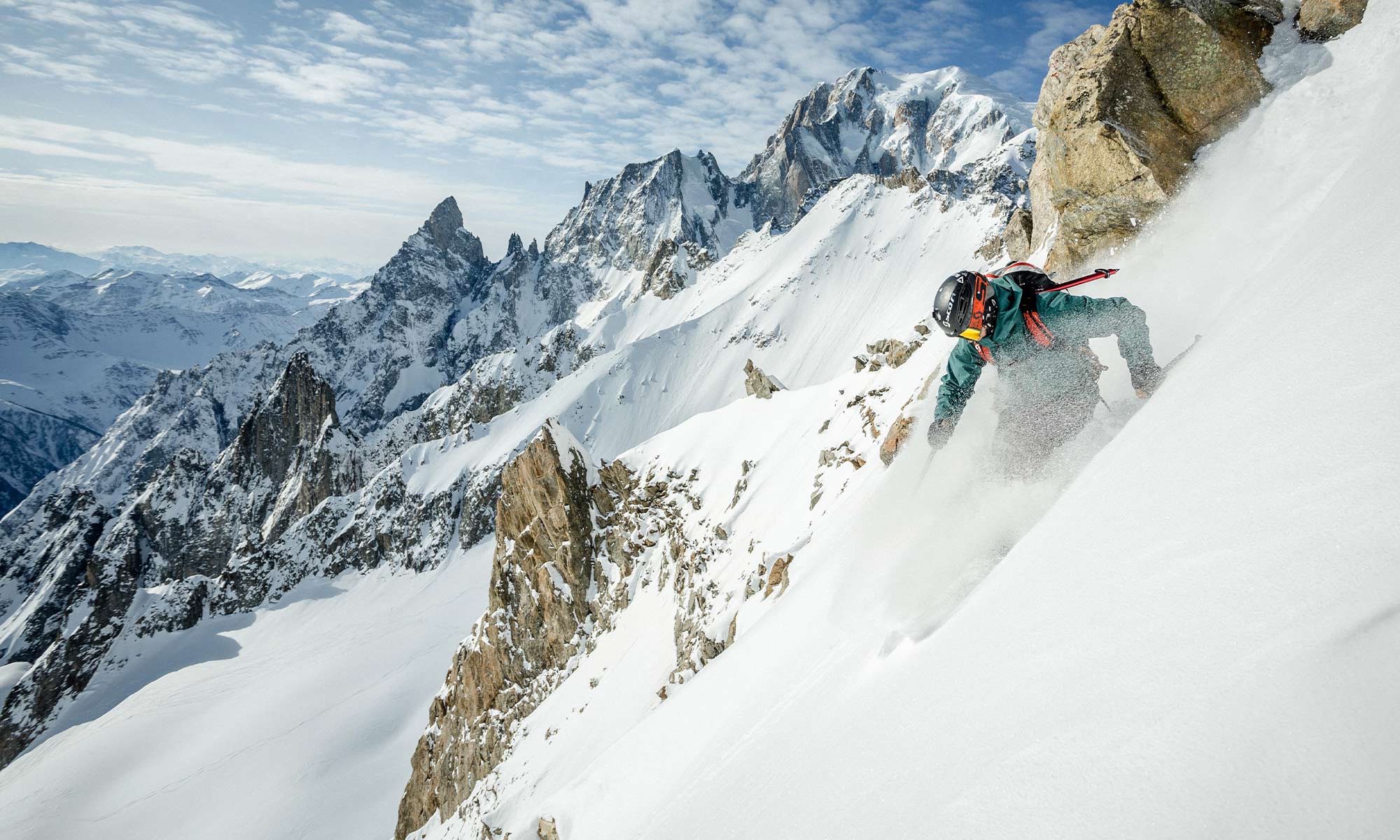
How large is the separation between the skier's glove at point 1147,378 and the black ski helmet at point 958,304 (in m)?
1.43

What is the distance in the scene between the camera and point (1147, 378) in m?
5.07

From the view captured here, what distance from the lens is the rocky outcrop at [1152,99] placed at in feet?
27.9

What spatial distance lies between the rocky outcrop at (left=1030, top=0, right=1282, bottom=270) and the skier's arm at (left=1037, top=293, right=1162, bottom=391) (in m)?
4.85

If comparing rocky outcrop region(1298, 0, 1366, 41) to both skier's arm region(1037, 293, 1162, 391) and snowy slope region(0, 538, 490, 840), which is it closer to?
skier's arm region(1037, 293, 1162, 391)

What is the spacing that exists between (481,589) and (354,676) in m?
16.0

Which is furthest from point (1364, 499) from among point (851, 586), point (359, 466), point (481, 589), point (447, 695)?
point (359, 466)

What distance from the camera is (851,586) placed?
256 inches

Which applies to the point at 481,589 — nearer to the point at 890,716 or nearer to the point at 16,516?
the point at 890,716

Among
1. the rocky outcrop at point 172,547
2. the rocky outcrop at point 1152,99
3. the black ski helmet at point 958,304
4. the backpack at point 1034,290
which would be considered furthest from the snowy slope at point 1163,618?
the rocky outcrop at point 172,547

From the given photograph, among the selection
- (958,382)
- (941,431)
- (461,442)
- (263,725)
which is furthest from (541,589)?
(461,442)

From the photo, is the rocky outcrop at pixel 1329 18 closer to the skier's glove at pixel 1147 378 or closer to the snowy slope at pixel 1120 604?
the snowy slope at pixel 1120 604

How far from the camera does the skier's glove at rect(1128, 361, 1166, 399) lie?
5.02 meters

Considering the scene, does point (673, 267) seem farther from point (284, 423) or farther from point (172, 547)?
point (172, 547)

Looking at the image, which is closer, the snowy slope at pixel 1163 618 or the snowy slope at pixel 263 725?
the snowy slope at pixel 1163 618
